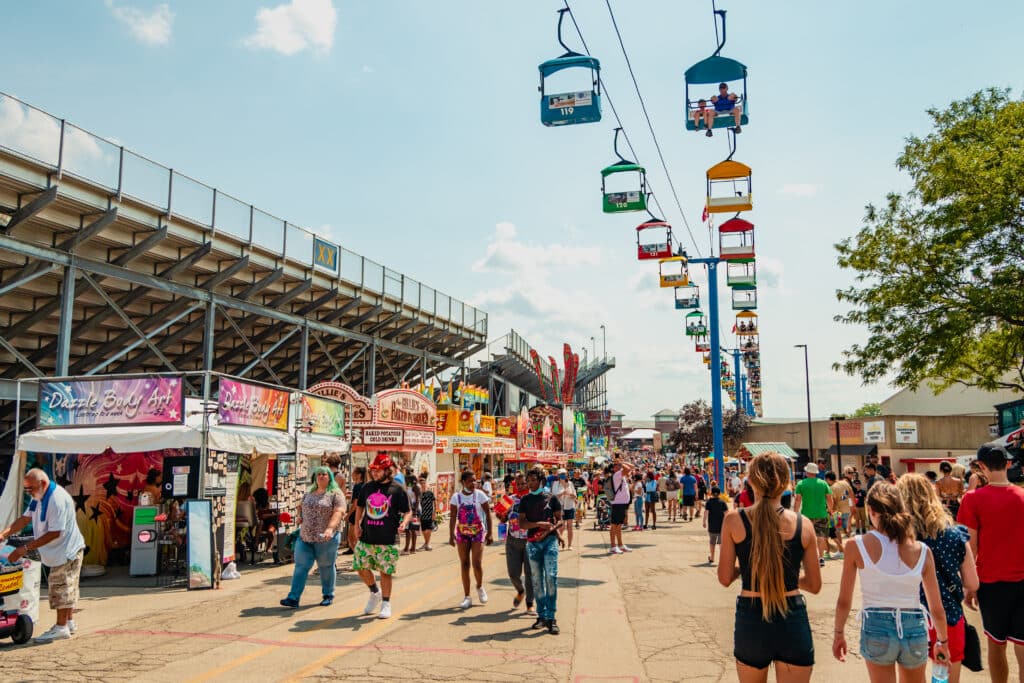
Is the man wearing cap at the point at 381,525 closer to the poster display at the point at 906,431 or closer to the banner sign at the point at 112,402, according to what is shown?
the banner sign at the point at 112,402

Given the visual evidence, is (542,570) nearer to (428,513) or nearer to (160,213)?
(428,513)

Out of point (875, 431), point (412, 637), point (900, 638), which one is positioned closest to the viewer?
point (900, 638)

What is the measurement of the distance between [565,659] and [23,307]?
22.1 meters

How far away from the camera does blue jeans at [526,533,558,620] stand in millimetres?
8148

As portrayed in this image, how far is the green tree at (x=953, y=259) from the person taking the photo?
19062mm

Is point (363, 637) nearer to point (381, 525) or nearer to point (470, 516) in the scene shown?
point (381, 525)

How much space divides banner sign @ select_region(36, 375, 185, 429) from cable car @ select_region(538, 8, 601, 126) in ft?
23.1

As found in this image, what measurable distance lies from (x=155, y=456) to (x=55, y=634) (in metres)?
7.65

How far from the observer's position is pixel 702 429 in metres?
51.2

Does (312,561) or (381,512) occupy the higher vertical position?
(381,512)

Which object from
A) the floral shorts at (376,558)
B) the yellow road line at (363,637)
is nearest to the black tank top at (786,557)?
the yellow road line at (363,637)

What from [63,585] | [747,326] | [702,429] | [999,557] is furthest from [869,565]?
[702,429]

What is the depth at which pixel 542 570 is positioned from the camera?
8414 mm

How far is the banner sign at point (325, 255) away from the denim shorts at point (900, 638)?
27.6 metres
